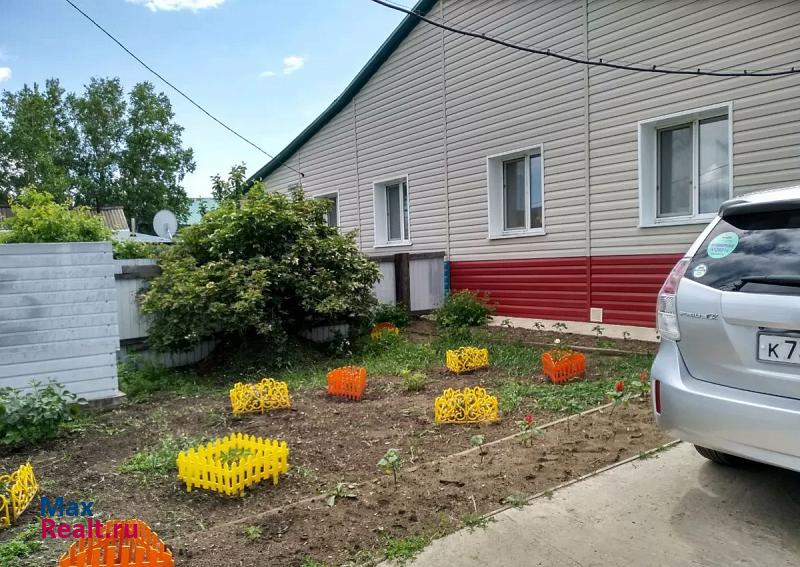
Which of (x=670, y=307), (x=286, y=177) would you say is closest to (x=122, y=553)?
(x=670, y=307)

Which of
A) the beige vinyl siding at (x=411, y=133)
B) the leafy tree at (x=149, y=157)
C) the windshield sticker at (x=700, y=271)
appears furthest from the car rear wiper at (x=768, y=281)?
the leafy tree at (x=149, y=157)

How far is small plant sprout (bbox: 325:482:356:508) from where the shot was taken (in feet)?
11.5

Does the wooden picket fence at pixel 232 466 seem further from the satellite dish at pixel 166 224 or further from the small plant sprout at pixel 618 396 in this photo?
the satellite dish at pixel 166 224

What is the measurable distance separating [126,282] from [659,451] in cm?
663

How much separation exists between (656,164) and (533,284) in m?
2.80

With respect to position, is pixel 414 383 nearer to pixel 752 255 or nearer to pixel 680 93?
pixel 752 255

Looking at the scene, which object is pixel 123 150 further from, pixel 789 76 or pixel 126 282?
pixel 789 76

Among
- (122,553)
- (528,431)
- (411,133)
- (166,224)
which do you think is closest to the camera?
(122,553)

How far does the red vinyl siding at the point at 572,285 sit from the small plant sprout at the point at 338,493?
6.20 m

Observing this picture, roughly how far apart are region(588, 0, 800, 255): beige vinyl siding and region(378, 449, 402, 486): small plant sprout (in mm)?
5981

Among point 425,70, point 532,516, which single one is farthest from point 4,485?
point 425,70

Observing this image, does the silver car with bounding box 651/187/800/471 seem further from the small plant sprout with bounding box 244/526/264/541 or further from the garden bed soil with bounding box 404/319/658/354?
the garden bed soil with bounding box 404/319/658/354

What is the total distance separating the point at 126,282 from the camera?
25.1 feet

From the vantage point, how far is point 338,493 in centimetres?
359
